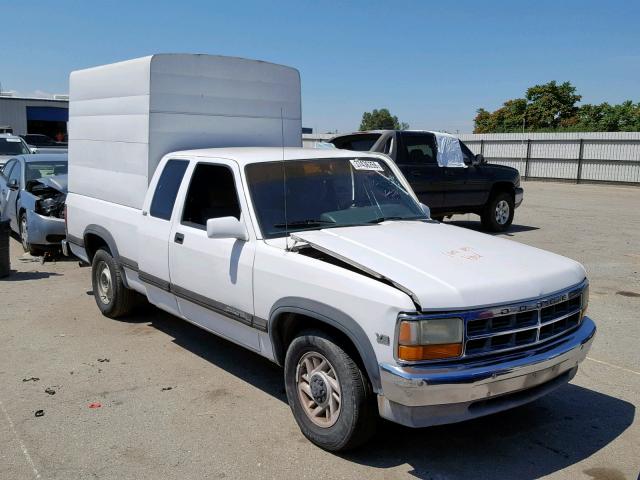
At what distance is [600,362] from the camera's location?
5.57 meters

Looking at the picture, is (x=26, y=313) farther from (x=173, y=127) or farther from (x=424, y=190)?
(x=424, y=190)

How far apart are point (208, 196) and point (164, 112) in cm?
124

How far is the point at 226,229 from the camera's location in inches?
172

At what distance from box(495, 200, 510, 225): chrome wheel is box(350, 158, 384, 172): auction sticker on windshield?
859 cm

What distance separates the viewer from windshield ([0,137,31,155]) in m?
19.5

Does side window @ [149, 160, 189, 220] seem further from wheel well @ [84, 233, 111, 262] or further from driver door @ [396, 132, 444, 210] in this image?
driver door @ [396, 132, 444, 210]

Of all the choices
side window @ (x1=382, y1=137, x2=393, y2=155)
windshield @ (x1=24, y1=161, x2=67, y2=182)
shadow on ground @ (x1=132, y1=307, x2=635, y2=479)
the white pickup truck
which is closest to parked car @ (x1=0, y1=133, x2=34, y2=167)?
windshield @ (x1=24, y1=161, x2=67, y2=182)

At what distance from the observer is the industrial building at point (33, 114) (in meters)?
48.8

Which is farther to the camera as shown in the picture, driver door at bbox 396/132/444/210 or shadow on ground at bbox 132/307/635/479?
driver door at bbox 396/132/444/210

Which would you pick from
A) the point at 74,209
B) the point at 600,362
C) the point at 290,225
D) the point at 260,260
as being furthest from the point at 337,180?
the point at 74,209

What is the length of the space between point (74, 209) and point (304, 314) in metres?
4.27

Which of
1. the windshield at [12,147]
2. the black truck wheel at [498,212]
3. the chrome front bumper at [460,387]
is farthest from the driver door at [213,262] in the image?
the windshield at [12,147]

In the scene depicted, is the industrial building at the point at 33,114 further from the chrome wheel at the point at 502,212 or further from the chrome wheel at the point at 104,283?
the chrome wheel at the point at 104,283

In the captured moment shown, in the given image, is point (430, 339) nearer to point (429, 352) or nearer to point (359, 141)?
point (429, 352)
